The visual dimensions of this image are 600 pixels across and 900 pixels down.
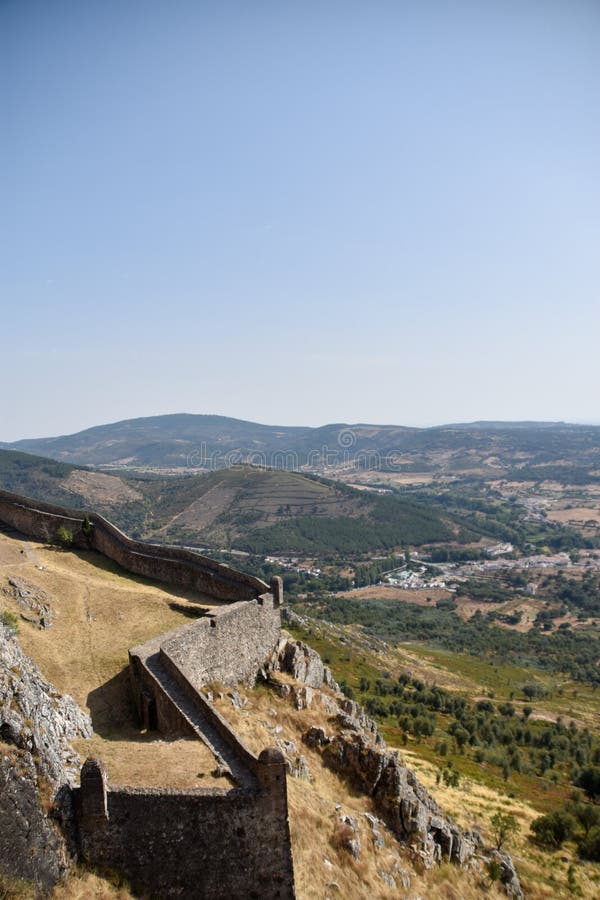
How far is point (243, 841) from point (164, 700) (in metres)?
6.49

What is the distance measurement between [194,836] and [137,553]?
2460cm

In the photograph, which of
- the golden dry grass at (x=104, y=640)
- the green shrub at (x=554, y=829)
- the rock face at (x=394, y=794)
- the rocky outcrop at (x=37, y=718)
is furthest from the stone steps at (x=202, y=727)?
the green shrub at (x=554, y=829)

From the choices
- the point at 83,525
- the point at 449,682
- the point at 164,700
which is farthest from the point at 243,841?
the point at 449,682

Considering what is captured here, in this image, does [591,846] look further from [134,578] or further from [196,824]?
[196,824]

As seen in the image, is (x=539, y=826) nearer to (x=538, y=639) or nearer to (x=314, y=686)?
(x=314, y=686)

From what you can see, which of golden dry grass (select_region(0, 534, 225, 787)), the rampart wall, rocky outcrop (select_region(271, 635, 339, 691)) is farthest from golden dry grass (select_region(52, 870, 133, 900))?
the rampart wall

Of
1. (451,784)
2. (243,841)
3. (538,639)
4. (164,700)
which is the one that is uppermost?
(164,700)

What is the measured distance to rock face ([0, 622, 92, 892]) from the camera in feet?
40.5

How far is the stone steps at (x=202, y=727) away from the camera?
17.0 meters

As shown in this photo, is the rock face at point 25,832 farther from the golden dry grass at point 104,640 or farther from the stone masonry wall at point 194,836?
the golden dry grass at point 104,640

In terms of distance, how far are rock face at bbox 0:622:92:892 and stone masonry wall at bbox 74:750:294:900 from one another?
2.62ft

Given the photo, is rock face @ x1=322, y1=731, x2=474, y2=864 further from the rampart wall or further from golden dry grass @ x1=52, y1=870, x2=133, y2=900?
golden dry grass @ x1=52, y1=870, x2=133, y2=900

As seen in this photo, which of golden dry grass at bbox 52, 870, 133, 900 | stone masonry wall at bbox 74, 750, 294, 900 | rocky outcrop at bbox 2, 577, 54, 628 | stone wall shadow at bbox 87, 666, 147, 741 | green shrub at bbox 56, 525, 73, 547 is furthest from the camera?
green shrub at bbox 56, 525, 73, 547

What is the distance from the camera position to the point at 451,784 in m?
48.8
